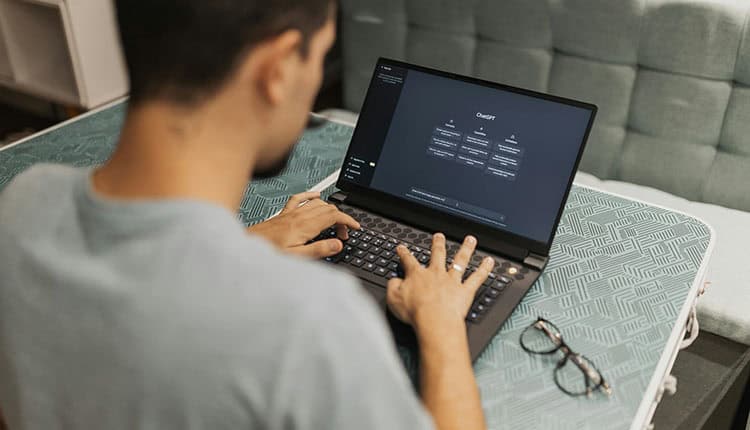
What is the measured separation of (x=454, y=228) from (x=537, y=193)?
14cm

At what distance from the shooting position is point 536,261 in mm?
1046

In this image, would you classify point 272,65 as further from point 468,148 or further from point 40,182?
point 468,148

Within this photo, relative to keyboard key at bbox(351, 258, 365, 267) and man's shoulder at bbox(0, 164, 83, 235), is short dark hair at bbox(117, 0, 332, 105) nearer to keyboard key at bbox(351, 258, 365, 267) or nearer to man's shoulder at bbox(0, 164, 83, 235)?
man's shoulder at bbox(0, 164, 83, 235)

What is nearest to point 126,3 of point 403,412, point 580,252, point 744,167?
point 403,412

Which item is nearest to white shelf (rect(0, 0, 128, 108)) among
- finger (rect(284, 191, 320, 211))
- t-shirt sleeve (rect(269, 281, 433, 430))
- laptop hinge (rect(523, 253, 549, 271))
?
finger (rect(284, 191, 320, 211))

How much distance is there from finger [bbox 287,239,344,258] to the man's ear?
40 centimetres

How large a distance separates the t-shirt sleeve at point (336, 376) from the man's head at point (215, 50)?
207 mm

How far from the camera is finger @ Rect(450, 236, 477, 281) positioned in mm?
964

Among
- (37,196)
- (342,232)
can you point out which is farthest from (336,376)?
(342,232)

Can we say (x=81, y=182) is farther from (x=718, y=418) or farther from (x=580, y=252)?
(x=718, y=418)

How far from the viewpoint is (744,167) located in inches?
66.3

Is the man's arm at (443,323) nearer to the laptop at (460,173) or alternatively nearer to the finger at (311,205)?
the laptop at (460,173)

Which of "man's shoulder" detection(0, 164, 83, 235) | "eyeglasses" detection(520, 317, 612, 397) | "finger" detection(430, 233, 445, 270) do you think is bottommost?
"eyeglasses" detection(520, 317, 612, 397)

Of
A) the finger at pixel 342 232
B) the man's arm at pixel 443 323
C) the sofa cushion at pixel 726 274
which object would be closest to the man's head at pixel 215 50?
the man's arm at pixel 443 323
